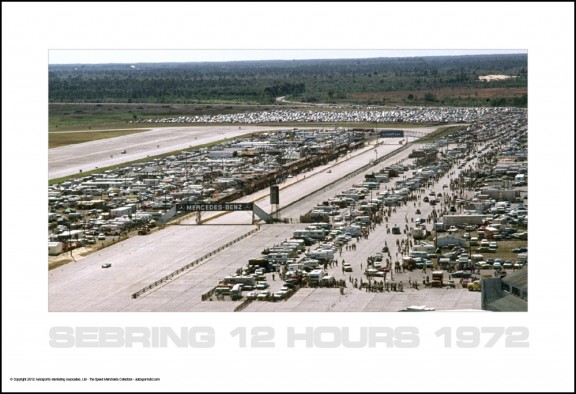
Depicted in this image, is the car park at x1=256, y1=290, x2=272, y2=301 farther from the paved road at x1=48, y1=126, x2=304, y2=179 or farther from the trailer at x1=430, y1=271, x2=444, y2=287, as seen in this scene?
the paved road at x1=48, y1=126, x2=304, y2=179

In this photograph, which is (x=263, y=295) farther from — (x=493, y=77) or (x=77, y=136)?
(x=493, y=77)

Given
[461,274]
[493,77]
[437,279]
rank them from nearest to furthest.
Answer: [437,279] → [461,274] → [493,77]

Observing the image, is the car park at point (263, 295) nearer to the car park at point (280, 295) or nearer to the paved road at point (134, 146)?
the car park at point (280, 295)

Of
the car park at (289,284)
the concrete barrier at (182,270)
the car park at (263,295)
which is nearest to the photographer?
the car park at (263,295)

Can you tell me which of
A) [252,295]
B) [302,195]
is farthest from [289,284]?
[302,195]

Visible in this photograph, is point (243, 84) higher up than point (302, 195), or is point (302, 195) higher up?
point (243, 84)

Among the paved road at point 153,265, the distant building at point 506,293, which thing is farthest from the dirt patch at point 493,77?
the distant building at point 506,293

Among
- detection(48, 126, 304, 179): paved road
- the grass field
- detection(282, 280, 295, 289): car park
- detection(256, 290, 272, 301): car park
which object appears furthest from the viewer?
the grass field

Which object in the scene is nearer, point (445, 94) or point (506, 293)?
point (506, 293)

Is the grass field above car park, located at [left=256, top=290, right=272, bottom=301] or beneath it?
above

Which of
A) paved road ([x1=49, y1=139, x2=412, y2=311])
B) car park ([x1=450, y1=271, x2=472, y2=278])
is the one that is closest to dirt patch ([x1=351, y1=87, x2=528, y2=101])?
paved road ([x1=49, y1=139, x2=412, y2=311])
